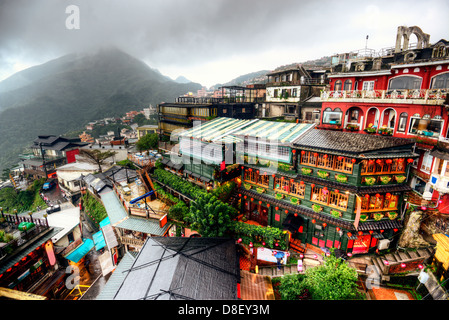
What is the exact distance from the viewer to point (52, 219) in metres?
36.2

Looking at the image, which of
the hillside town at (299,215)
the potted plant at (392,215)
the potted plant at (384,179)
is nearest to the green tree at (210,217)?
the hillside town at (299,215)

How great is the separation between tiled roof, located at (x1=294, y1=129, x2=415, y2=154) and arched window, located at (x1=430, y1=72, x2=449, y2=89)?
5.29m

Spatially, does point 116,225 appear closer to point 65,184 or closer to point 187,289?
point 187,289

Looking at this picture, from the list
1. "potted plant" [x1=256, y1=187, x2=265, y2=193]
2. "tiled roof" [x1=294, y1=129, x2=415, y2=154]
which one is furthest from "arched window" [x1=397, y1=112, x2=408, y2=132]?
"potted plant" [x1=256, y1=187, x2=265, y2=193]

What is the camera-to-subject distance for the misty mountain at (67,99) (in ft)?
365

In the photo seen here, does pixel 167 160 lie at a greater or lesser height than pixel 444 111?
lesser

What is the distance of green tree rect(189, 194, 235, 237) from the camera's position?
21266 millimetres

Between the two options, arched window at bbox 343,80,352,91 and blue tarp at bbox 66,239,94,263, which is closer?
arched window at bbox 343,80,352,91

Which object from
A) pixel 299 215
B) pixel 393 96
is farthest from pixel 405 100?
pixel 299 215

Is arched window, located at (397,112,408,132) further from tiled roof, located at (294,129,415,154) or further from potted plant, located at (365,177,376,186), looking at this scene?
potted plant, located at (365,177,376,186)

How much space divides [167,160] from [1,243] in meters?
19.9

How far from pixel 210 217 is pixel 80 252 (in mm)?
21191

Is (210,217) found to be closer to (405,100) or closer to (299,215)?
(299,215)
